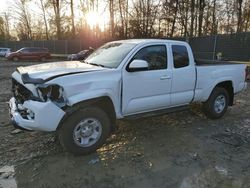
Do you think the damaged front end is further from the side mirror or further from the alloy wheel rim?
the side mirror

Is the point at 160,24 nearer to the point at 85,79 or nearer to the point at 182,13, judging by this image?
the point at 182,13

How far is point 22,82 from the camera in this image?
404 cm

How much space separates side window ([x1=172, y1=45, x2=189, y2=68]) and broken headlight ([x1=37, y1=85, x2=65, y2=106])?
8.12ft

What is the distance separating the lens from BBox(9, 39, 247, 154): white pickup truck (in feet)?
12.6

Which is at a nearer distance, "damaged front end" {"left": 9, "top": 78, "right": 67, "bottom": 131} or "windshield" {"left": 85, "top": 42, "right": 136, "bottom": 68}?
"damaged front end" {"left": 9, "top": 78, "right": 67, "bottom": 131}

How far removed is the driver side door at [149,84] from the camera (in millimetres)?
4547

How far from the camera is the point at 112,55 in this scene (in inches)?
196

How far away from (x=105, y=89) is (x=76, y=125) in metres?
0.72

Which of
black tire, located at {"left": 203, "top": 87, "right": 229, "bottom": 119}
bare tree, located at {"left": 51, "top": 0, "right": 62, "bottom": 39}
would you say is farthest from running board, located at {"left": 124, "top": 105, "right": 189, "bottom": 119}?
bare tree, located at {"left": 51, "top": 0, "right": 62, "bottom": 39}

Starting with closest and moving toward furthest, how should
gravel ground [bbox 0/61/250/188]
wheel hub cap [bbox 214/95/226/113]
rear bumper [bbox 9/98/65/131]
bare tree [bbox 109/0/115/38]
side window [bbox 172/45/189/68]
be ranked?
gravel ground [bbox 0/61/250/188] → rear bumper [bbox 9/98/65/131] → side window [bbox 172/45/189/68] → wheel hub cap [bbox 214/95/226/113] → bare tree [bbox 109/0/115/38]

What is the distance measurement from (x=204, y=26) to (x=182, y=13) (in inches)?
139

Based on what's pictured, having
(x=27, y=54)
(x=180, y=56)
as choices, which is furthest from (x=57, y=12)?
(x=180, y=56)

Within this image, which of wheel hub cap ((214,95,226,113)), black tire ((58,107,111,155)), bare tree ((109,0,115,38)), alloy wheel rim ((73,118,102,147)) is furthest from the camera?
bare tree ((109,0,115,38))

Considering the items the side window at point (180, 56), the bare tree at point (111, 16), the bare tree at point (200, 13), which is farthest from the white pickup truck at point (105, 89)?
the bare tree at point (111, 16)
